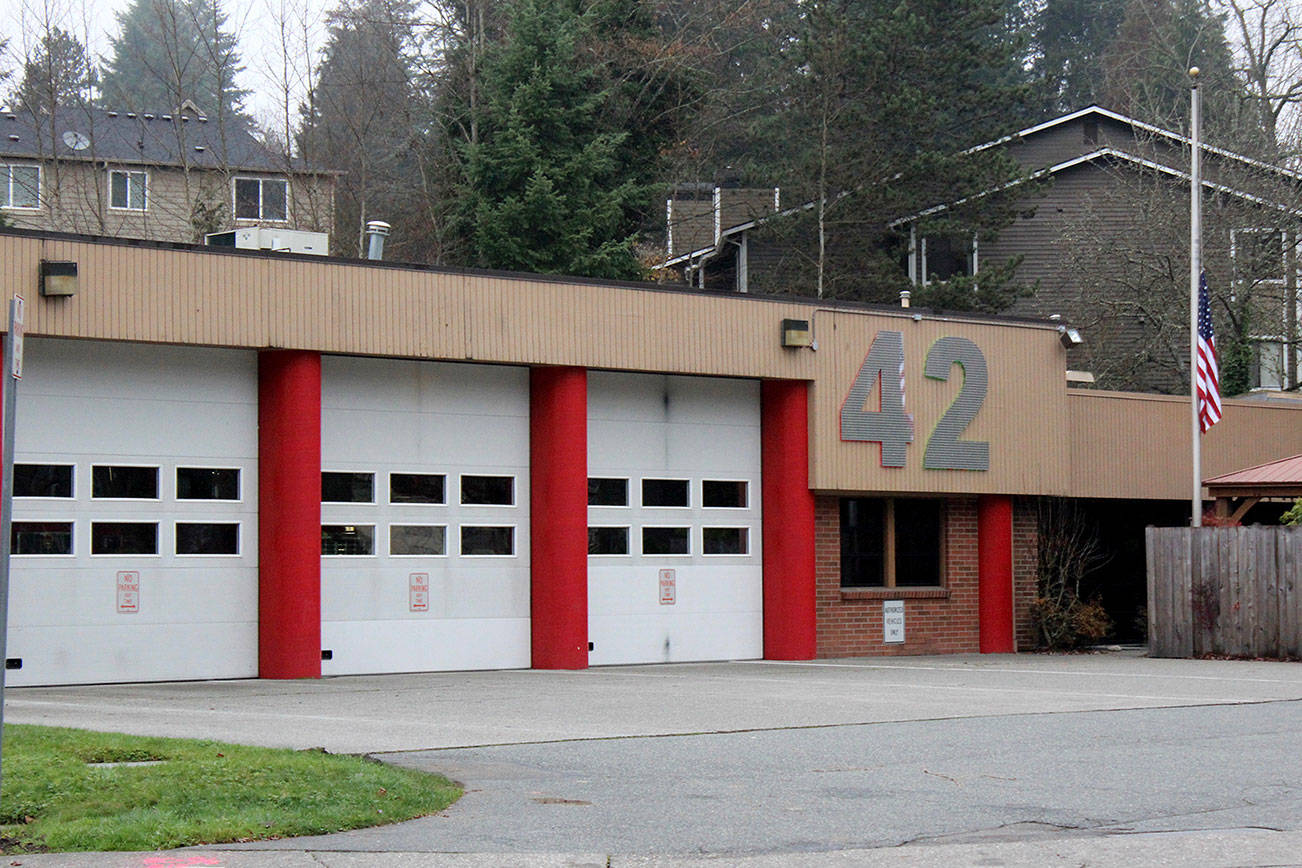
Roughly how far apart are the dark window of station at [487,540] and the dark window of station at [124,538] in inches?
162

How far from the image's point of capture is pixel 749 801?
33.2 feet

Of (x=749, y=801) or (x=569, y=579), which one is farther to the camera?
(x=569, y=579)

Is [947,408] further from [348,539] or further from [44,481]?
[44,481]

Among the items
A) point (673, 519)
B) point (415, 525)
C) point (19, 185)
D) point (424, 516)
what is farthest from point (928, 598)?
point (19, 185)

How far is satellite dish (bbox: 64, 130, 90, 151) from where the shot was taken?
4322 centimetres

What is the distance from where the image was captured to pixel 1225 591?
24.0 meters

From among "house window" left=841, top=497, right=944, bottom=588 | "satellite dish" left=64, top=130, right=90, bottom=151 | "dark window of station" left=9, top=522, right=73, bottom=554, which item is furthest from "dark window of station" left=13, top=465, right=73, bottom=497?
"satellite dish" left=64, top=130, right=90, bottom=151

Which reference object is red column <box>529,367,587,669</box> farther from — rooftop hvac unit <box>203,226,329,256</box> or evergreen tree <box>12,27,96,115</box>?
evergreen tree <box>12,27,96,115</box>

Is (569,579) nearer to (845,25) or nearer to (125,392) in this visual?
(125,392)

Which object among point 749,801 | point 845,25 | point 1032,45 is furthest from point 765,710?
point 1032,45

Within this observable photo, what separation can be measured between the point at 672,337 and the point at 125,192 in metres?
26.7

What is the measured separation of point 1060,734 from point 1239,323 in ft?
82.3

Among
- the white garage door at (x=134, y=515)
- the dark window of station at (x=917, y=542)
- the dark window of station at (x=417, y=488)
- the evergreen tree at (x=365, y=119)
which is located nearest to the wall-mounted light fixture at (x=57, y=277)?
the white garage door at (x=134, y=515)

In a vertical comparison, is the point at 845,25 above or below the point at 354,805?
above
